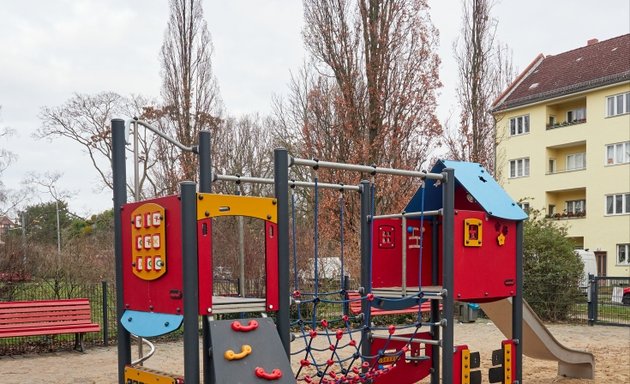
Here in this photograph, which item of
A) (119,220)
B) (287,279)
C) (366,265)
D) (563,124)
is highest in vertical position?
(563,124)

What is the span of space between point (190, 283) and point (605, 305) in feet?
43.2

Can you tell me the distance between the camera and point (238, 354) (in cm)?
429

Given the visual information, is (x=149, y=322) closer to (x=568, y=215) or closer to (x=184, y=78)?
(x=184, y=78)

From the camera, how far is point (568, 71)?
1271 inches

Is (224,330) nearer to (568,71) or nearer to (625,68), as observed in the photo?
(625,68)

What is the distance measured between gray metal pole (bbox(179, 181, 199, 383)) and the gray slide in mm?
4275

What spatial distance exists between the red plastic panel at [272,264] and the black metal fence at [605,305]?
38.0 feet

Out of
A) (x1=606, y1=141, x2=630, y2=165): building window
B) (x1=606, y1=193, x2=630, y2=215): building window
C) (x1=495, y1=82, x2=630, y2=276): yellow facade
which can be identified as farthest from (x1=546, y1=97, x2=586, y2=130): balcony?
(x1=606, y1=193, x2=630, y2=215): building window

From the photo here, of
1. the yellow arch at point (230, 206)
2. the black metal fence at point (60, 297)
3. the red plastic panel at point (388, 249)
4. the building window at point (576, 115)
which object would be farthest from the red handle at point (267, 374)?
the building window at point (576, 115)

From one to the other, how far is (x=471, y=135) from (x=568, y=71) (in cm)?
1606

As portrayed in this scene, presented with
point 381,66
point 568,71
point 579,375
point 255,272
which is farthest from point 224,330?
point 568,71

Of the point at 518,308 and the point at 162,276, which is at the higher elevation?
the point at 162,276

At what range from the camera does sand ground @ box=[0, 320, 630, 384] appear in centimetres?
814

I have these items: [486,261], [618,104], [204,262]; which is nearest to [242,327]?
[204,262]
